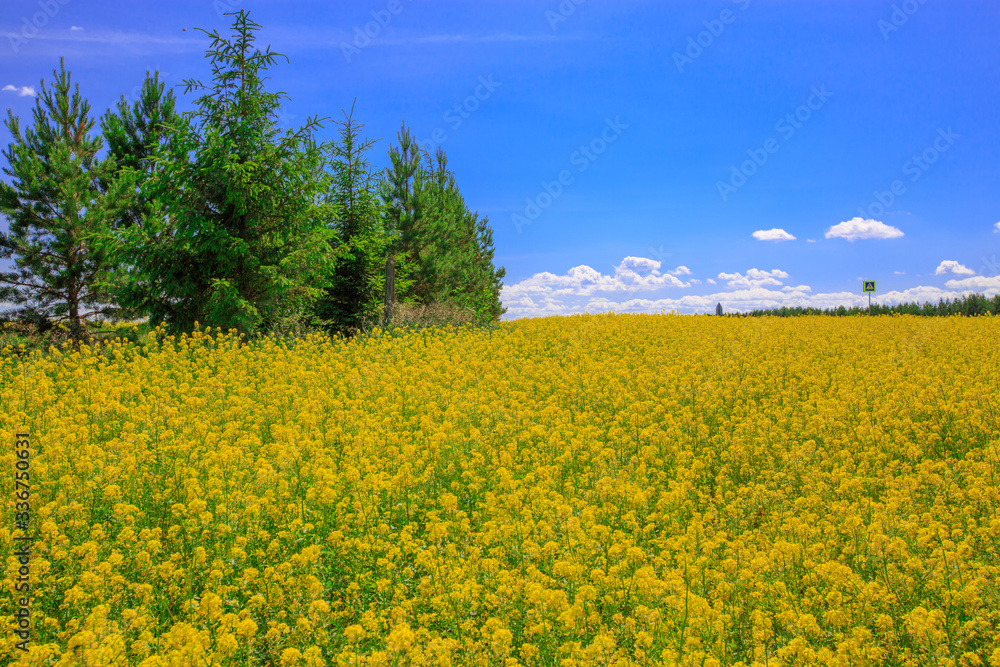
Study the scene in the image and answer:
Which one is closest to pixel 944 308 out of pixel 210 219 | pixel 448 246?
pixel 448 246

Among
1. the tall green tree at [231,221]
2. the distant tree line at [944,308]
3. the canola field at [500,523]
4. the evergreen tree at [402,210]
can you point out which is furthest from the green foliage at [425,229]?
the distant tree line at [944,308]

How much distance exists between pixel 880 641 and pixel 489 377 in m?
6.82

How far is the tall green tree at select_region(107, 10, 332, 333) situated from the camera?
41.4ft

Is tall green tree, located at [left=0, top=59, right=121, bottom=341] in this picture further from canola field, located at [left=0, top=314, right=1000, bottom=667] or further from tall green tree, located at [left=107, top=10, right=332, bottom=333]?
canola field, located at [left=0, top=314, right=1000, bottom=667]

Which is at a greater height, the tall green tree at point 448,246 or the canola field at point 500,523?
the tall green tree at point 448,246

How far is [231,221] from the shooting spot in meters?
13.4

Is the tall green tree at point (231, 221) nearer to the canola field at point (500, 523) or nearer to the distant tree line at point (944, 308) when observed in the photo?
the canola field at point (500, 523)

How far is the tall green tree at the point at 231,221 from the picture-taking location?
12633 millimetres

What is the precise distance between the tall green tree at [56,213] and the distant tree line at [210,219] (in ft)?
0.11

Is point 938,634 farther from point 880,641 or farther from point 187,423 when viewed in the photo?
point 187,423

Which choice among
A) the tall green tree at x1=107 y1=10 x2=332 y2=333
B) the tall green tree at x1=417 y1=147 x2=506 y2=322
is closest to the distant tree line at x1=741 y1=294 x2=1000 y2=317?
the tall green tree at x1=417 y1=147 x2=506 y2=322

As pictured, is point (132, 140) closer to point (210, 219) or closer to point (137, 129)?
point (137, 129)

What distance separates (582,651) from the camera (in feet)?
9.71

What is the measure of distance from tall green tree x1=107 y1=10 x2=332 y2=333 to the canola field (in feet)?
14.9
